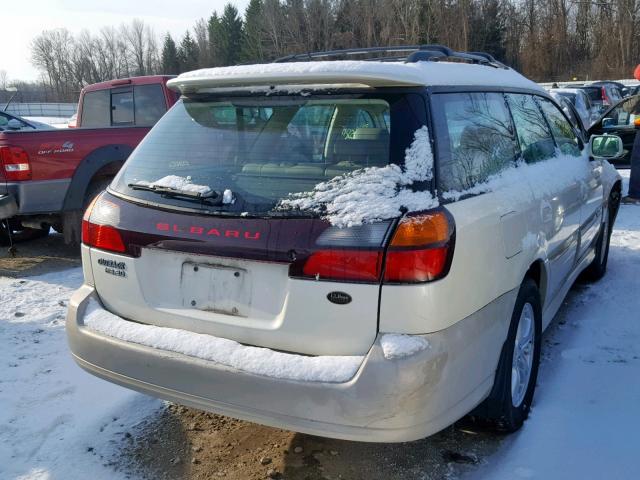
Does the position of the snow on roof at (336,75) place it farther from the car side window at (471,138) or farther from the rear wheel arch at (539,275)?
the rear wheel arch at (539,275)

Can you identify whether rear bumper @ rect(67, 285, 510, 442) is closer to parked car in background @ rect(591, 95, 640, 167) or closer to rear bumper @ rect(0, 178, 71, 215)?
rear bumper @ rect(0, 178, 71, 215)

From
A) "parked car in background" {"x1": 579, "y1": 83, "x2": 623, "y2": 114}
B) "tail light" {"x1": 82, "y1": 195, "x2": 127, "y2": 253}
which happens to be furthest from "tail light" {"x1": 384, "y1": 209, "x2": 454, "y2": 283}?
"parked car in background" {"x1": 579, "y1": 83, "x2": 623, "y2": 114}

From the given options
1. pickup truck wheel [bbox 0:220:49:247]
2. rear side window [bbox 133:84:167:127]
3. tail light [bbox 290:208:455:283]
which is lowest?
pickup truck wheel [bbox 0:220:49:247]

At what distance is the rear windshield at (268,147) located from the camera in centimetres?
249

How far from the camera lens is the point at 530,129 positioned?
12.1 ft

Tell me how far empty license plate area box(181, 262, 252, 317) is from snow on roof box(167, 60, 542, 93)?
0.85 metres

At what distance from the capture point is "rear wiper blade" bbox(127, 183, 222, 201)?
257 cm

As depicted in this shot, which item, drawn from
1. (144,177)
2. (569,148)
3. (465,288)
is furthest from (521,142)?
(144,177)

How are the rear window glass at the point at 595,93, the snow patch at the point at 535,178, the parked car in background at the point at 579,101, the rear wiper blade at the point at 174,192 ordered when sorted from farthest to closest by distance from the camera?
the rear window glass at the point at 595,93, the parked car in background at the point at 579,101, the snow patch at the point at 535,178, the rear wiper blade at the point at 174,192

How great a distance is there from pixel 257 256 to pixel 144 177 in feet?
2.71

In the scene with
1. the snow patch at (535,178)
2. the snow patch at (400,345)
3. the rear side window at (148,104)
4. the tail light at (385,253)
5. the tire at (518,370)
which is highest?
the rear side window at (148,104)

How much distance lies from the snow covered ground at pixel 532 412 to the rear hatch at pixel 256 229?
0.83m

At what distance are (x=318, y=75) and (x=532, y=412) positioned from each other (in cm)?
212

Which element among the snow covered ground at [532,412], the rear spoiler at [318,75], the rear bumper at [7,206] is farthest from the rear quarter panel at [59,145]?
the rear spoiler at [318,75]
